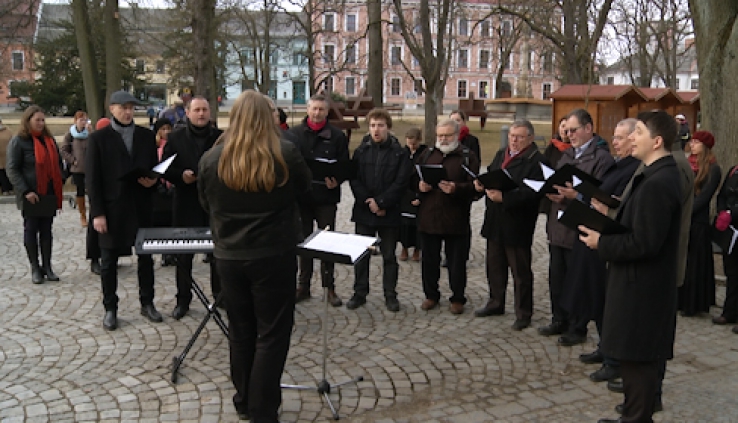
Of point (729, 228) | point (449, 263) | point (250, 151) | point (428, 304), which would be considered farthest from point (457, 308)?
point (250, 151)

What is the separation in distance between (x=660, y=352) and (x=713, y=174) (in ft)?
10.9

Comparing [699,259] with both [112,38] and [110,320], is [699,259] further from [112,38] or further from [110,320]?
[112,38]

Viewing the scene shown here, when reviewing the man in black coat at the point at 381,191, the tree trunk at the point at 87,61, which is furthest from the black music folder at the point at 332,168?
the tree trunk at the point at 87,61

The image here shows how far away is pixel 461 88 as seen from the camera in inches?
3078

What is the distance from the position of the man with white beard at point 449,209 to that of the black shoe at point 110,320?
9.71 ft

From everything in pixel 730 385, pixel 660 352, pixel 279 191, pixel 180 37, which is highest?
pixel 180 37

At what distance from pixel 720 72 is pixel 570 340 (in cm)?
486

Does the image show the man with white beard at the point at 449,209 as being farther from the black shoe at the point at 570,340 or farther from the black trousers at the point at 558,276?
the black shoe at the point at 570,340

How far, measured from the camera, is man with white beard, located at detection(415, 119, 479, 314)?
689cm

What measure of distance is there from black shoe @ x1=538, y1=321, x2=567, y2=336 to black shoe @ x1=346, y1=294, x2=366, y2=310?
5.98 ft

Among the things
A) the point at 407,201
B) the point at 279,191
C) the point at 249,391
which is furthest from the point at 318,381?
the point at 407,201

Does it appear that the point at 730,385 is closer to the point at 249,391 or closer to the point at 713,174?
the point at 713,174

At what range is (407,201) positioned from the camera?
8.91 metres

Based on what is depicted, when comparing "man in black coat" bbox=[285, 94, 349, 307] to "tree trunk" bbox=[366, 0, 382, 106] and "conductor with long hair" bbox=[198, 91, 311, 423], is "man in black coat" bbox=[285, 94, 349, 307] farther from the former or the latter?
"tree trunk" bbox=[366, 0, 382, 106]
